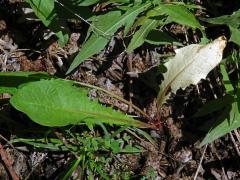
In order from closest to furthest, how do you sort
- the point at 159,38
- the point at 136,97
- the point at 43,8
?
the point at 43,8, the point at 159,38, the point at 136,97

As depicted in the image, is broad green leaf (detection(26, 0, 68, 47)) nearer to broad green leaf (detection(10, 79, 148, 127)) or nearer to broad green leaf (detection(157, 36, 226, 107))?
broad green leaf (detection(10, 79, 148, 127))

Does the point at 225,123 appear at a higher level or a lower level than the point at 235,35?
lower

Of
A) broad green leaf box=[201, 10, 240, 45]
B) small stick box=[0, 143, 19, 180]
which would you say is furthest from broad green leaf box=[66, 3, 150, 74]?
small stick box=[0, 143, 19, 180]

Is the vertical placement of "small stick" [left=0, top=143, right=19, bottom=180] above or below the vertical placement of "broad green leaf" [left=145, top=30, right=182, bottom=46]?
below

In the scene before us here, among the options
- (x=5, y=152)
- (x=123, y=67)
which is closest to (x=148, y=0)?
(x=123, y=67)

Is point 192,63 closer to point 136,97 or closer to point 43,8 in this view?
point 136,97

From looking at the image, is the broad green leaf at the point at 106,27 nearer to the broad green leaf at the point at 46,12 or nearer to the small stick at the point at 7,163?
the broad green leaf at the point at 46,12

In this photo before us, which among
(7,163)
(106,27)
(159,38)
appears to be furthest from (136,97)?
(7,163)
